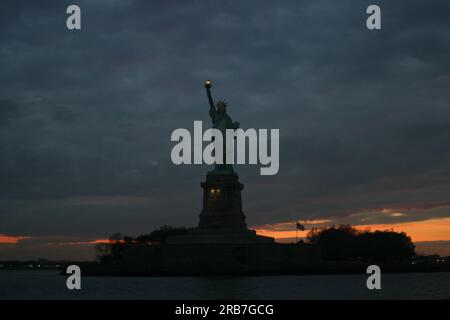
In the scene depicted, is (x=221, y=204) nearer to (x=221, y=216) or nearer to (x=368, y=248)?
(x=221, y=216)

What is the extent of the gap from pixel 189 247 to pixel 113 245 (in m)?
38.5

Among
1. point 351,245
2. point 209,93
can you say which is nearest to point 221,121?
point 209,93

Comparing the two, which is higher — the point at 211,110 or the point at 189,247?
the point at 211,110

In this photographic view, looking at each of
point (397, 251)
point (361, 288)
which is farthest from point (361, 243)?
point (361, 288)

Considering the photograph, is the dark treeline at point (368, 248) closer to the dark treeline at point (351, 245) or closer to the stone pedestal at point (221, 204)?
the dark treeline at point (351, 245)

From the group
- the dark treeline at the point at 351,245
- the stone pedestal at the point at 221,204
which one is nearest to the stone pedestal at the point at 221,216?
the stone pedestal at the point at 221,204

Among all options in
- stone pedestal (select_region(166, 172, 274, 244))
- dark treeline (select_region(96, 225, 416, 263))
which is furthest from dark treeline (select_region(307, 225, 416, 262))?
stone pedestal (select_region(166, 172, 274, 244))

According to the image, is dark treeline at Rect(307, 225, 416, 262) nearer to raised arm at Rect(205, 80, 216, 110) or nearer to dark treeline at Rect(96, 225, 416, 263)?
dark treeline at Rect(96, 225, 416, 263)

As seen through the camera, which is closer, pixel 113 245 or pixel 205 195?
pixel 205 195

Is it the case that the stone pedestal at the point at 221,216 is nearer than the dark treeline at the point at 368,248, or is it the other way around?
the stone pedestal at the point at 221,216

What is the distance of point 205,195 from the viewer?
7169 centimetres

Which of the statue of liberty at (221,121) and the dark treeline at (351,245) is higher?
the statue of liberty at (221,121)

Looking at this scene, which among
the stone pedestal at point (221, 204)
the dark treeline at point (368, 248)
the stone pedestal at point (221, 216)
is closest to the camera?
the stone pedestal at point (221, 216)
